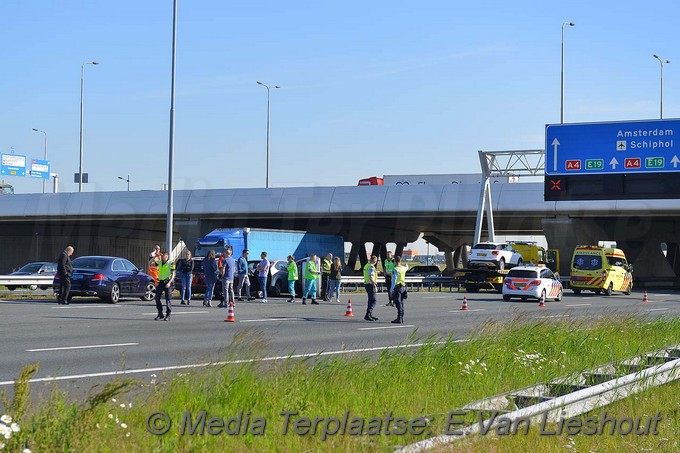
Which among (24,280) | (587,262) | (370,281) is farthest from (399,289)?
(587,262)

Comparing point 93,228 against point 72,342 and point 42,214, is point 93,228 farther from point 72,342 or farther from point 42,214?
point 72,342

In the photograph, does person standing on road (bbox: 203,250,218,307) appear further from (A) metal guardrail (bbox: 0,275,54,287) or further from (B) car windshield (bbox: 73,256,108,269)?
(A) metal guardrail (bbox: 0,275,54,287)

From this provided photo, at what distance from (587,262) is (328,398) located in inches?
1611

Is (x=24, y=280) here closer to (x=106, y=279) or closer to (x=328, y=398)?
(x=106, y=279)

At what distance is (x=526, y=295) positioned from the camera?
39.2m

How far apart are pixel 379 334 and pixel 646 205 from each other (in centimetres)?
3942

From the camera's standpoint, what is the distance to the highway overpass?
196ft

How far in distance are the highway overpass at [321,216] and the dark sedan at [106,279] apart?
30243 millimetres

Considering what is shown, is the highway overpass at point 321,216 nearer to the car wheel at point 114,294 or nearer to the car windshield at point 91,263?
the car windshield at point 91,263

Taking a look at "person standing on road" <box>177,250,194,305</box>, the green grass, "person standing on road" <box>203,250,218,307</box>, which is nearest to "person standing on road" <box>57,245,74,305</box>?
"person standing on road" <box>177,250,194,305</box>

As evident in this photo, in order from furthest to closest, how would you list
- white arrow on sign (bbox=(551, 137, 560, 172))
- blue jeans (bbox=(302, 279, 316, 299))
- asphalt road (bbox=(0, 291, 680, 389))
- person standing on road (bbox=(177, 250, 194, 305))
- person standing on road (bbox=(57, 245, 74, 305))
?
white arrow on sign (bbox=(551, 137, 560, 172)) < blue jeans (bbox=(302, 279, 316, 299)) < person standing on road (bbox=(177, 250, 194, 305)) < person standing on road (bbox=(57, 245, 74, 305)) < asphalt road (bbox=(0, 291, 680, 389))

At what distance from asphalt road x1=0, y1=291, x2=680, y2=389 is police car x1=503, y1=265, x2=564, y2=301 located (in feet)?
21.7

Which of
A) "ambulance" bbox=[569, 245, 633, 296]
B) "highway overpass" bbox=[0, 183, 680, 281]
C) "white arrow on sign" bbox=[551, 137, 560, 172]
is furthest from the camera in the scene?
"highway overpass" bbox=[0, 183, 680, 281]

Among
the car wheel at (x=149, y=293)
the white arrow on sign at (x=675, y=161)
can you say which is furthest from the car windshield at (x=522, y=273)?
the car wheel at (x=149, y=293)
